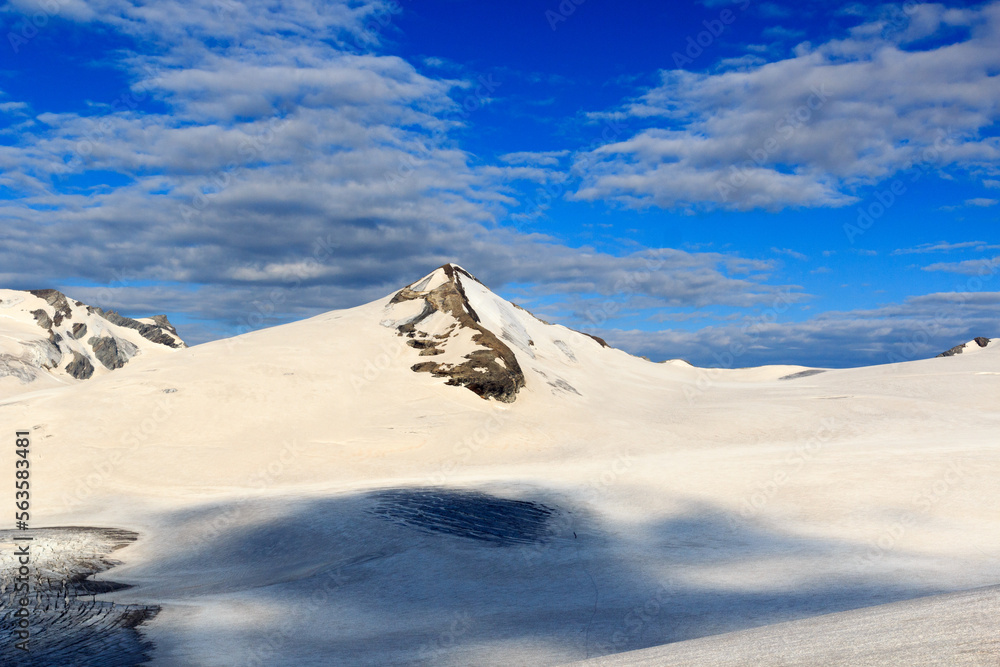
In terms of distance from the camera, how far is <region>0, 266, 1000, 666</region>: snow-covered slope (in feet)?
31.1

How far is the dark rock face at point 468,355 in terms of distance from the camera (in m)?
29.9

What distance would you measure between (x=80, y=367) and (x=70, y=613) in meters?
71.8

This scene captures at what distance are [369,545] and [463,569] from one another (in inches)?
103

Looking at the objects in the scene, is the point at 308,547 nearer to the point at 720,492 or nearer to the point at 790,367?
the point at 720,492

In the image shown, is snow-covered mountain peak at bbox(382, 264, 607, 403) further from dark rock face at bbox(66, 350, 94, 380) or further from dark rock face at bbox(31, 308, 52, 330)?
dark rock face at bbox(31, 308, 52, 330)

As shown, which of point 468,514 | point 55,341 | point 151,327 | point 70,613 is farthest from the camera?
point 151,327

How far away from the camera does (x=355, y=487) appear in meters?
A: 19.3

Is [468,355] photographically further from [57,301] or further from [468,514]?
[57,301]

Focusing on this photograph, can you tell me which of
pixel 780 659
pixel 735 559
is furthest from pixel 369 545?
pixel 780 659

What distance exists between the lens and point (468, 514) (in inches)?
623

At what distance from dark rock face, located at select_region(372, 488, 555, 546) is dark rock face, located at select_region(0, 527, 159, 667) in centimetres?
638

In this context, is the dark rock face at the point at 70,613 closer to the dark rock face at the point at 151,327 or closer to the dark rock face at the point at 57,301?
the dark rock face at the point at 57,301
